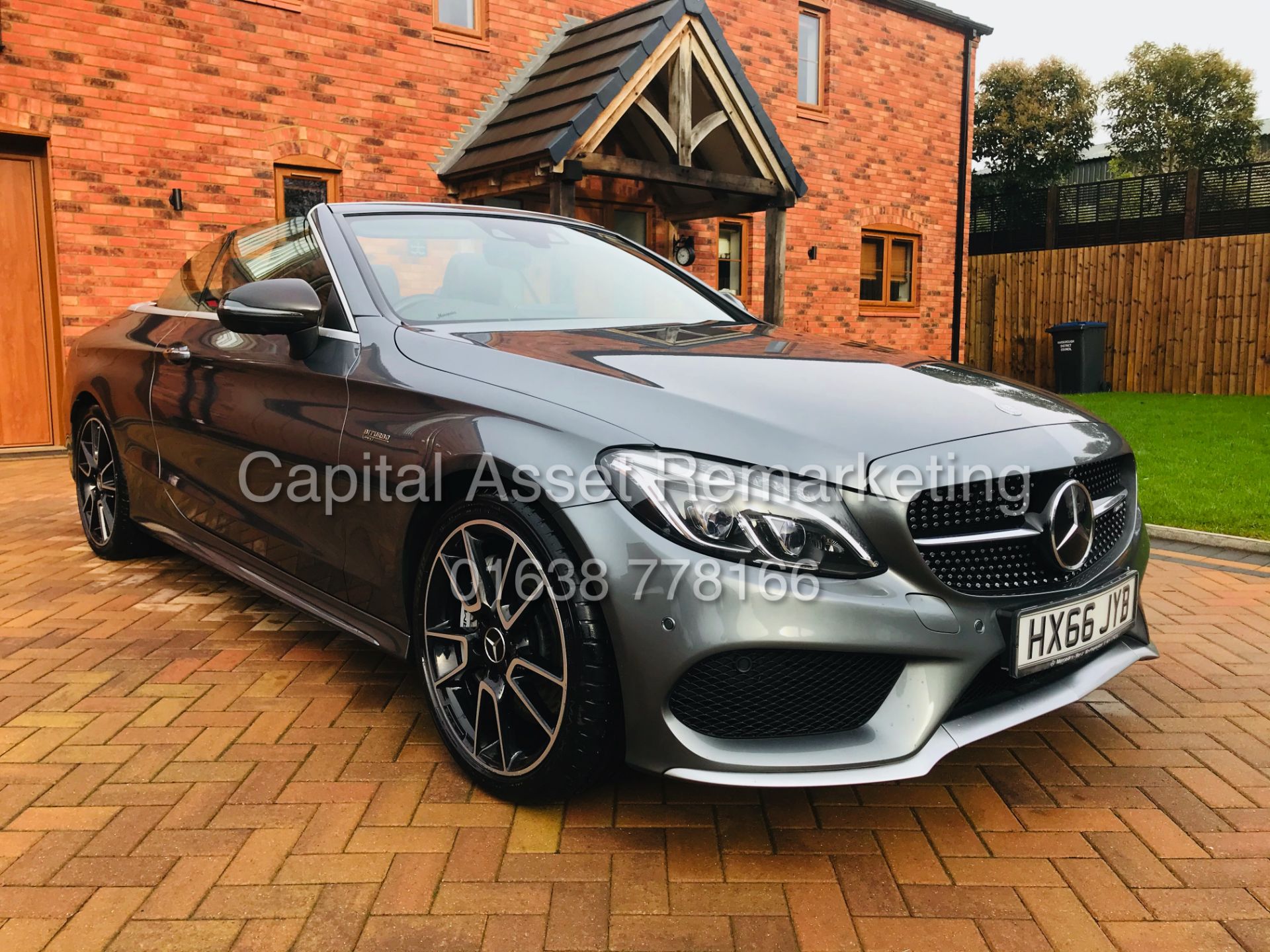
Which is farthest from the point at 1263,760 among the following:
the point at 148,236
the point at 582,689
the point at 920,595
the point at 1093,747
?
the point at 148,236

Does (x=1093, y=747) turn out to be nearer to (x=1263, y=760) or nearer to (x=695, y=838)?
(x=1263, y=760)

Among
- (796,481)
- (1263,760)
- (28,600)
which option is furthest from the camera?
(28,600)

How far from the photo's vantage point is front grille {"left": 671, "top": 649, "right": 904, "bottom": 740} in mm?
2043

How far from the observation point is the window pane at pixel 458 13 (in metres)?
10.1

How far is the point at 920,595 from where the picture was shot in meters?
2.08

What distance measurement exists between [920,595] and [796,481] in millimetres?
353

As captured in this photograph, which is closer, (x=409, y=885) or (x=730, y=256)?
(x=409, y=885)

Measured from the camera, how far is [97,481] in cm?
480

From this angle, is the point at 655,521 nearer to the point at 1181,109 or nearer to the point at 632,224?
the point at 632,224

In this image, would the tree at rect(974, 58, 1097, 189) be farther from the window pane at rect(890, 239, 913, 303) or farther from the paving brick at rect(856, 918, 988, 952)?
the paving brick at rect(856, 918, 988, 952)

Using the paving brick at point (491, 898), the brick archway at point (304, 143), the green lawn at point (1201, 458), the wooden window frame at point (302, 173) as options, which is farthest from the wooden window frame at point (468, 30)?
the paving brick at point (491, 898)

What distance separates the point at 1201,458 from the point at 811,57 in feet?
26.8

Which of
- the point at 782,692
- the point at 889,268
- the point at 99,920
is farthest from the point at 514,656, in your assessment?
the point at 889,268

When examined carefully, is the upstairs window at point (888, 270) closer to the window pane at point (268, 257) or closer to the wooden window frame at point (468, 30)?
the wooden window frame at point (468, 30)
